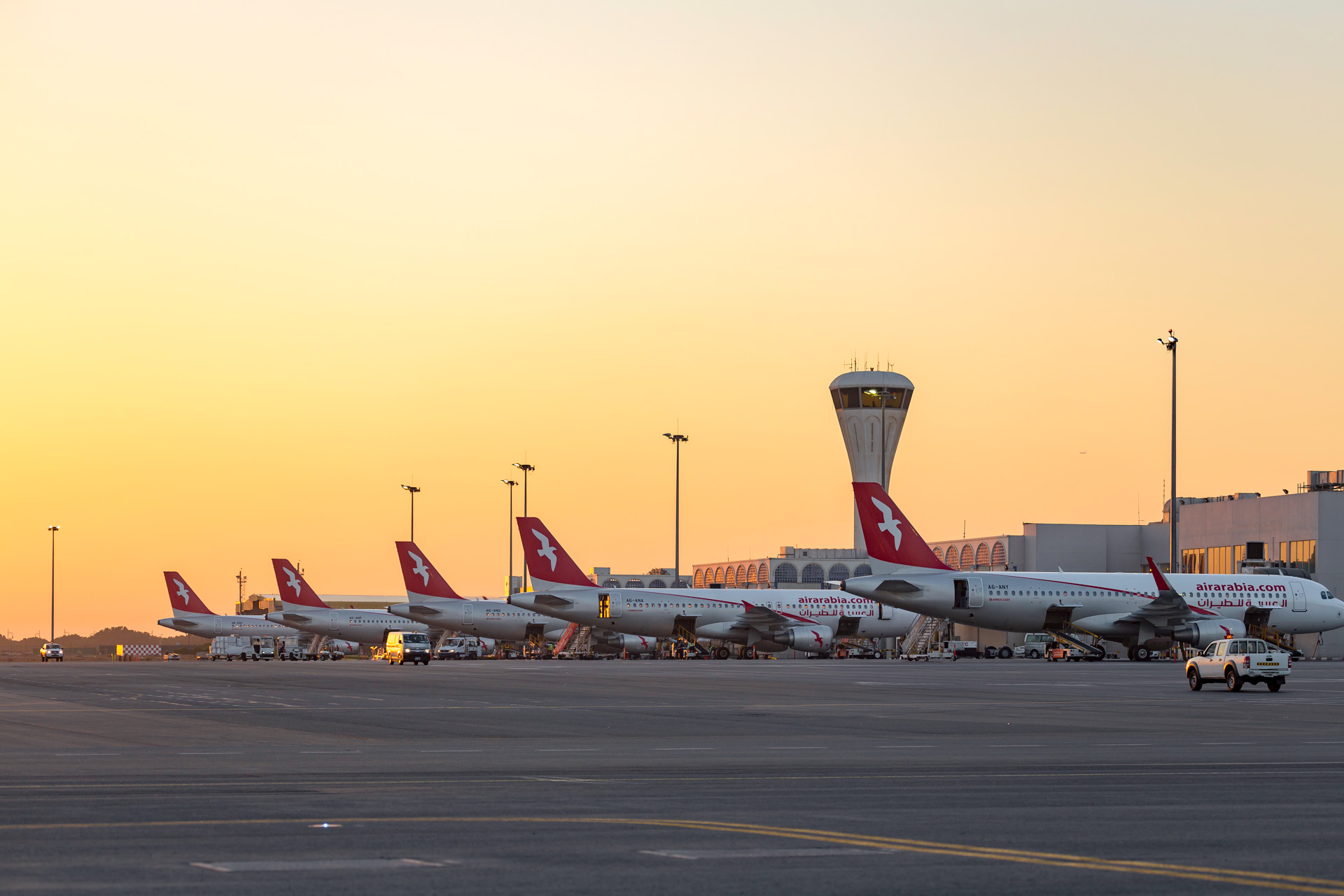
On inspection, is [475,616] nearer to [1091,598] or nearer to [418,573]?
[418,573]

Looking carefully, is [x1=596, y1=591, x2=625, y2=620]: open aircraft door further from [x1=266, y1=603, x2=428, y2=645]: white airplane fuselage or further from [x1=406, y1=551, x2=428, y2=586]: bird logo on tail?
[x1=266, y1=603, x2=428, y2=645]: white airplane fuselage

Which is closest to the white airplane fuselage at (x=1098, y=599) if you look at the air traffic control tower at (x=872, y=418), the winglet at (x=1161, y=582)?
the winglet at (x=1161, y=582)

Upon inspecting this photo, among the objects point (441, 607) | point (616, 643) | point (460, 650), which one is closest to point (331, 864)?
point (441, 607)

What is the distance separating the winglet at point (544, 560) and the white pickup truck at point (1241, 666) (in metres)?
49.1

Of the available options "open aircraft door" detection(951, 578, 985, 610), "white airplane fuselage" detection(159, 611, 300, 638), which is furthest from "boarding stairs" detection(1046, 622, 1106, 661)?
"white airplane fuselage" detection(159, 611, 300, 638)

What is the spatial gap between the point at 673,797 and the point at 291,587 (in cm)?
10248

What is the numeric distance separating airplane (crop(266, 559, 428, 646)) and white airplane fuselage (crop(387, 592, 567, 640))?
47.4 feet

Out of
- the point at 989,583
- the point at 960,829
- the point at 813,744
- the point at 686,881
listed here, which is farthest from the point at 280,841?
the point at 989,583

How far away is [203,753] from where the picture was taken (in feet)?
71.4

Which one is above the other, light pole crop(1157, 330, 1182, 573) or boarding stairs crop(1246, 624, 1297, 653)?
light pole crop(1157, 330, 1182, 573)

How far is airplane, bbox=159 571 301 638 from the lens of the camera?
443 feet

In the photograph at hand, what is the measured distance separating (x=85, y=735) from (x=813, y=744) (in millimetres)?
12619

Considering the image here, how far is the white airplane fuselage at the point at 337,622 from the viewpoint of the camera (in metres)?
112

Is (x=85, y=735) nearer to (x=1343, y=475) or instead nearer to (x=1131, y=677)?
(x=1131, y=677)
